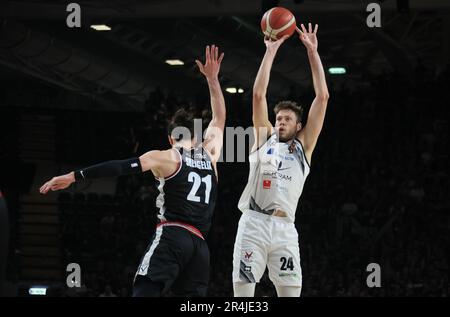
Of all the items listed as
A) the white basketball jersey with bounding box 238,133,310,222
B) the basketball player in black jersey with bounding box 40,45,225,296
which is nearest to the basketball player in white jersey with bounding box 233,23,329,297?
the white basketball jersey with bounding box 238,133,310,222

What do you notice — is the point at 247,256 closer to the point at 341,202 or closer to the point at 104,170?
the point at 104,170

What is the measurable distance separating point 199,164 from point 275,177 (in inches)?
32.4

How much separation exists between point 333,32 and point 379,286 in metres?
6.77

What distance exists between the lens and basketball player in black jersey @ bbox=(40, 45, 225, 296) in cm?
664

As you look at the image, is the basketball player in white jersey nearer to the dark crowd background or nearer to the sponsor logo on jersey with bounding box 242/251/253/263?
the sponsor logo on jersey with bounding box 242/251/253/263

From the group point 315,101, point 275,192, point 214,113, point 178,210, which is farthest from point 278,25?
point 178,210

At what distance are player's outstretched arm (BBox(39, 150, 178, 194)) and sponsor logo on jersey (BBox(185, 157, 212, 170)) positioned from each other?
0.40ft

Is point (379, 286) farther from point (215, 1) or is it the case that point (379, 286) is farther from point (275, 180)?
point (275, 180)

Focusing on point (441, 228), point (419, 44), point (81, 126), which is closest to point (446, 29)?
point (419, 44)

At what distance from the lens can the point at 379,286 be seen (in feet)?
48.4

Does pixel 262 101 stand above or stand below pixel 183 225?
above

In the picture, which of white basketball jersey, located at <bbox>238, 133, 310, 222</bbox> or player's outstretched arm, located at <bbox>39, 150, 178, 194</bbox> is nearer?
player's outstretched arm, located at <bbox>39, 150, 178, 194</bbox>

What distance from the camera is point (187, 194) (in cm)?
695
